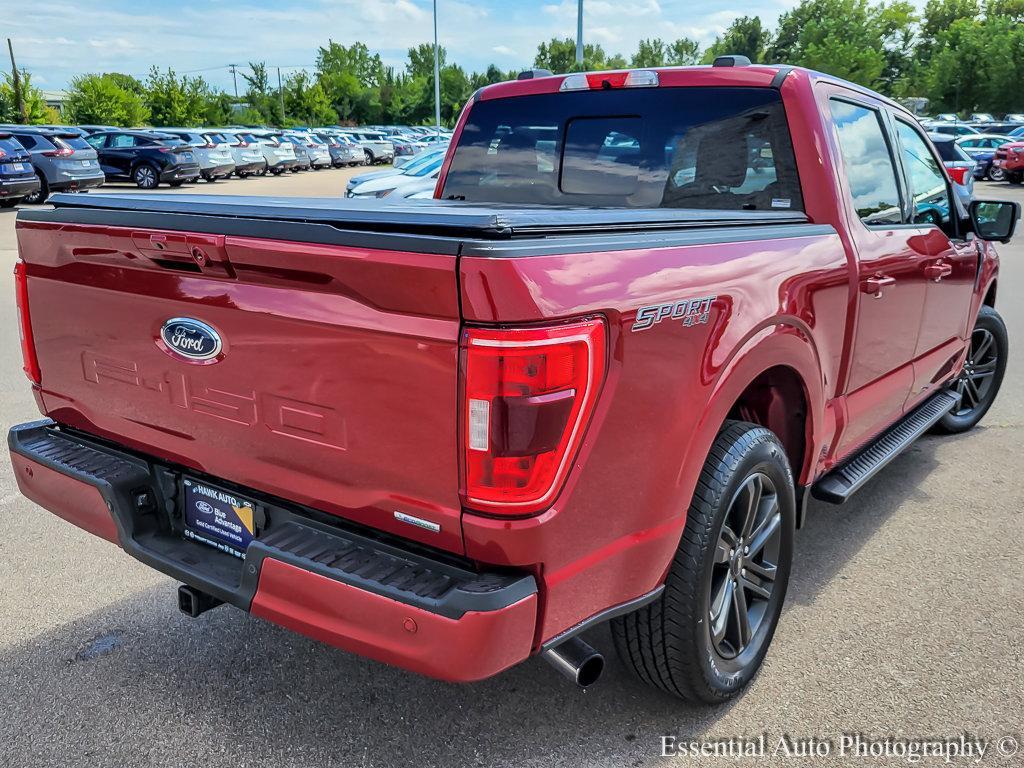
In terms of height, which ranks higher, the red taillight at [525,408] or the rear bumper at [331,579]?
the red taillight at [525,408]

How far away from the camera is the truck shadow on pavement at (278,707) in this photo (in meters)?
2.59

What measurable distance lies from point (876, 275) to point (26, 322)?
3106 millimetres

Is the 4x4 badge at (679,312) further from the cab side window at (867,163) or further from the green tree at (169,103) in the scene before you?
the green tree at (169,103)

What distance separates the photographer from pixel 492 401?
189 centimetres

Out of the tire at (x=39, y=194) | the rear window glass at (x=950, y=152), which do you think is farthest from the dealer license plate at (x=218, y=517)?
the rear window glass at (x=950, y=152)

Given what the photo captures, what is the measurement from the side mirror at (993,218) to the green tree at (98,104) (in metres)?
61.1

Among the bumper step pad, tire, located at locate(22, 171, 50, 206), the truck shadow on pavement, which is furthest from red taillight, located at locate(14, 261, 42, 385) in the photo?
tire, located at locate(22, 171, 50, 206)

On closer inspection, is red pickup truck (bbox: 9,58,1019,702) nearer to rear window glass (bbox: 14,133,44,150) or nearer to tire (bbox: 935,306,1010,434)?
tire (bbox: 935,306,1010,434)

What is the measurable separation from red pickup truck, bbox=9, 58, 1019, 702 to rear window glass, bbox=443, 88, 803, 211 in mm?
16

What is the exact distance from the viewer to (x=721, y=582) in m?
2.72

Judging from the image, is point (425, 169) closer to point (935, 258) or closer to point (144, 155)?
point (144, 155)

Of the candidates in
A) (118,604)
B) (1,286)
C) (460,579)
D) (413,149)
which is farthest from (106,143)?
(460,579)

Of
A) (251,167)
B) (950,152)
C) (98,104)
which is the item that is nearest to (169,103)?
(98,104)

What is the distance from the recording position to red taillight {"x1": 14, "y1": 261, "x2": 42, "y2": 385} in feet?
9.43
